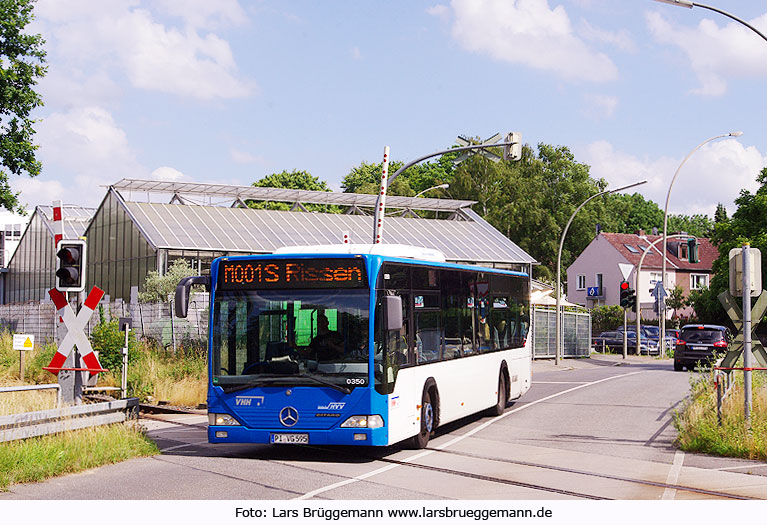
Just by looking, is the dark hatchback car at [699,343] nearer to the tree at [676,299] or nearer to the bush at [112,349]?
the bush at [112,349]

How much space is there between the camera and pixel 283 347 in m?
12.2

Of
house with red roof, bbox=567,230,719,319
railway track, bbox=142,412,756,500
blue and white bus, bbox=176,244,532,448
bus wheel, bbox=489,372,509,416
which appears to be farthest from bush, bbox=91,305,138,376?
house with red roof, bbox=567,230,719,319

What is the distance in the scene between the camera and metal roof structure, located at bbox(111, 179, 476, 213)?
47000 millimetres

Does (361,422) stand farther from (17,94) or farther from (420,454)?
(17,94)

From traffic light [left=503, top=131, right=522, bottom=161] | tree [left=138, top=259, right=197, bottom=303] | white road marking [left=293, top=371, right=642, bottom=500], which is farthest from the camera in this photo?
tree [left=138, top=259, right=197, bottom=303]

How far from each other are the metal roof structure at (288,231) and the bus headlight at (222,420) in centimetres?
2915

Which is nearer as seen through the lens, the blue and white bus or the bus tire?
the blue and white bus

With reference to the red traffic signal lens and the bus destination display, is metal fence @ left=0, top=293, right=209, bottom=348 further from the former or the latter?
the bus destination display

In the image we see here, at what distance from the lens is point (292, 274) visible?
41.0 ft

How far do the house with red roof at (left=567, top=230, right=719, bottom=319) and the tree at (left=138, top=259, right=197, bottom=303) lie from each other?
48.1 metres

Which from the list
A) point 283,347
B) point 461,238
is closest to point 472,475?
point 283,347

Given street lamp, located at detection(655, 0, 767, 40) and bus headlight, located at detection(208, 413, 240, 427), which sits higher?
street lamp, located at detection(655, 0, 767, 40)

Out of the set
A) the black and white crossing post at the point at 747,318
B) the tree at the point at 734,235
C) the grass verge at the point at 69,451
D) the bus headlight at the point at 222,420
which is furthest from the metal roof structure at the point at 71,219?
the black and white crossing post at the point at 747,318

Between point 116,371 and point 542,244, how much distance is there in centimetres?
6724
